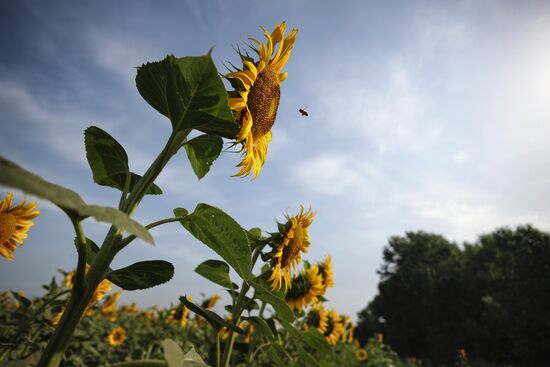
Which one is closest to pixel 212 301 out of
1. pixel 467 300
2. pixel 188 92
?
pixel 188 92

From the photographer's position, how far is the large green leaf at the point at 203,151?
3.14 ft

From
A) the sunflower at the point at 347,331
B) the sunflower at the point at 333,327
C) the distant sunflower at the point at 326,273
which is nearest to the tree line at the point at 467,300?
the sunflower at the point at 347,331

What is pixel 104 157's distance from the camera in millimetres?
951

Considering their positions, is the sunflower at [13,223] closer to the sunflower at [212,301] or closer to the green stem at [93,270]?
the green stem at [93,270]

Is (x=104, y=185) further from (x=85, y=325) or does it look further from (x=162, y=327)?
(x=162, y=327)

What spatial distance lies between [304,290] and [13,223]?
6.17ft

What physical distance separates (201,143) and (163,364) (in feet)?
1.87

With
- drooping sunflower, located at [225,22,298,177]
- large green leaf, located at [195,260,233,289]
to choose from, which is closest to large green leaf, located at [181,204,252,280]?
drooping sunflower, located at [225,22,298,177]

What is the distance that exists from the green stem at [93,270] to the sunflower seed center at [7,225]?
1068mm

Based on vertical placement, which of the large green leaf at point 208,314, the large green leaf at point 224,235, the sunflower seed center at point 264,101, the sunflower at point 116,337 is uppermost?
the sunflower seed center at point 264,101

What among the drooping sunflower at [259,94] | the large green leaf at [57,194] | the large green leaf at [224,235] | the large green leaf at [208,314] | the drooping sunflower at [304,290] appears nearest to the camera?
the large green leaf at [57,194]

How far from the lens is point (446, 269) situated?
28219mm

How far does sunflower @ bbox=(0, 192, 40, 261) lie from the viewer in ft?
4.89

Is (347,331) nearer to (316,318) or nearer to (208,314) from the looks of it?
(316,318)
